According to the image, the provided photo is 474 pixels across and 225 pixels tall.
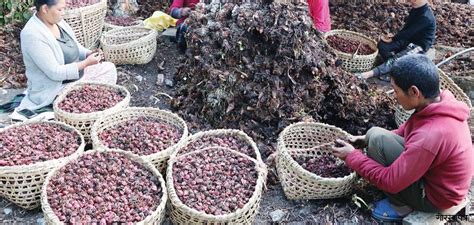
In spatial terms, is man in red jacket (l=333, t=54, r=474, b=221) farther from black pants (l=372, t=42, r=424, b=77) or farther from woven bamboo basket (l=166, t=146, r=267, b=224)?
black pants (l=372, t=42, r=424, b=77)

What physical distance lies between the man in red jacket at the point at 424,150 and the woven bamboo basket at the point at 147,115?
49.3 inches

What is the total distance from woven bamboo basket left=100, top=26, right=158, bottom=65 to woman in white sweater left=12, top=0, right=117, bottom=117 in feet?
1.76

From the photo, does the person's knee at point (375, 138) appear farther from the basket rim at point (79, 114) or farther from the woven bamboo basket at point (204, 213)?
the basket rim at point (79, 114)

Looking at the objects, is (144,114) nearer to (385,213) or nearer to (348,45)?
(385,213)

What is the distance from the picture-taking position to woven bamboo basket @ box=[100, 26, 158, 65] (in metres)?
4.77

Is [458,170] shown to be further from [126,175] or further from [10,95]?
[10,95]

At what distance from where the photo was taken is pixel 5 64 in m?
5.02

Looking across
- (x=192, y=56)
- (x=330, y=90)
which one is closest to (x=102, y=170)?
(x=192, y=56)

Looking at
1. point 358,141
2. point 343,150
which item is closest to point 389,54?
point 358,141

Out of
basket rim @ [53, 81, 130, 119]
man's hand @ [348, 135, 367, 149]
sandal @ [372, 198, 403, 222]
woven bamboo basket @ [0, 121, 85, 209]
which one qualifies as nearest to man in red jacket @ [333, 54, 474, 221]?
sandal @ [372, 198, 403, 222]

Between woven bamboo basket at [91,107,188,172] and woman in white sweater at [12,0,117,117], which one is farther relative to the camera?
woman in white sweater at [12,0,117,117]

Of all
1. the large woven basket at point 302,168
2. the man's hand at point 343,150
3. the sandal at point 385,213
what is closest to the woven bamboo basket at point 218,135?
the large woven basket at point 302,168

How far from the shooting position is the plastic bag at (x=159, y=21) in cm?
548

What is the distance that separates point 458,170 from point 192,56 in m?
2.49
